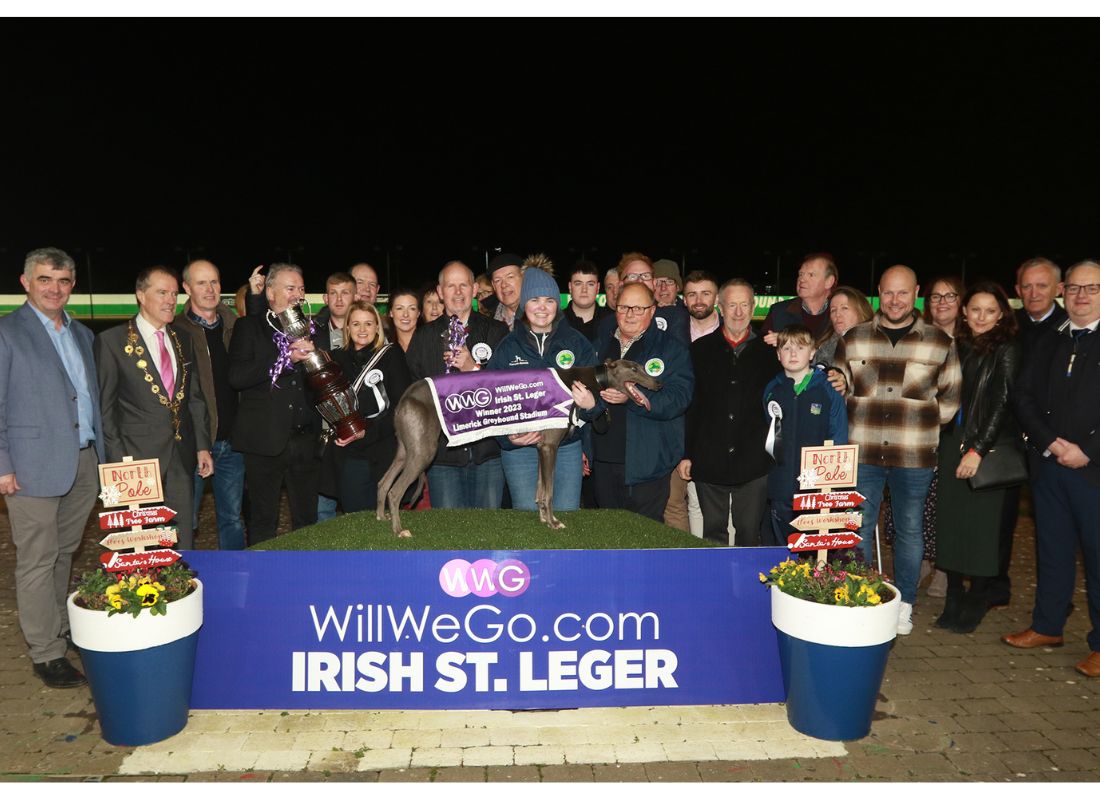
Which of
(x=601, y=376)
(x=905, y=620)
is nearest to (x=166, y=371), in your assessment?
(x=601, y=376)

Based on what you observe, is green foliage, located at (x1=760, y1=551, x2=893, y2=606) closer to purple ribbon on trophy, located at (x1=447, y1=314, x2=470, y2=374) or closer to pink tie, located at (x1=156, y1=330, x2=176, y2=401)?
purple ribbon on trophy, located at (x1=447, y1=314, x2=470, y2=374)

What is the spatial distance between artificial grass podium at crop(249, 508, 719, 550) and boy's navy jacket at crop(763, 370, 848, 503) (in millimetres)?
747

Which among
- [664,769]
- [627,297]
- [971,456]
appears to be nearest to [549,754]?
[664,769]

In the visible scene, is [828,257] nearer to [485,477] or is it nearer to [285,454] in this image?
[485,477]

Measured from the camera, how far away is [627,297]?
490cm

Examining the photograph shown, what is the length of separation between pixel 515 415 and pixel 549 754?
1.78 metres

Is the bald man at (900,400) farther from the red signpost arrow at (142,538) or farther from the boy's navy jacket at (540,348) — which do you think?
the red signpost arrow at (142,538)

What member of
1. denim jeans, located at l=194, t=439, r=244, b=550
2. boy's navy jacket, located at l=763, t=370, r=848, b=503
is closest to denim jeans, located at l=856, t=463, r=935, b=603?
boy's navy jacket, located at l=763, t=370, r=848, b=503

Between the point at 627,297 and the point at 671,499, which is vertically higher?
the point at 627,297

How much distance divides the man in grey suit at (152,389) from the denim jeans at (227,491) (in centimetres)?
67

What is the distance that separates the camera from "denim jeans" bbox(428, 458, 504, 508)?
550cm

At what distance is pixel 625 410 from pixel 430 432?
145 centimetres

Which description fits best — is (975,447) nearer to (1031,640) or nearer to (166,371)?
(1031,640)

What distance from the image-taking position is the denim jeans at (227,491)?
582 cm
